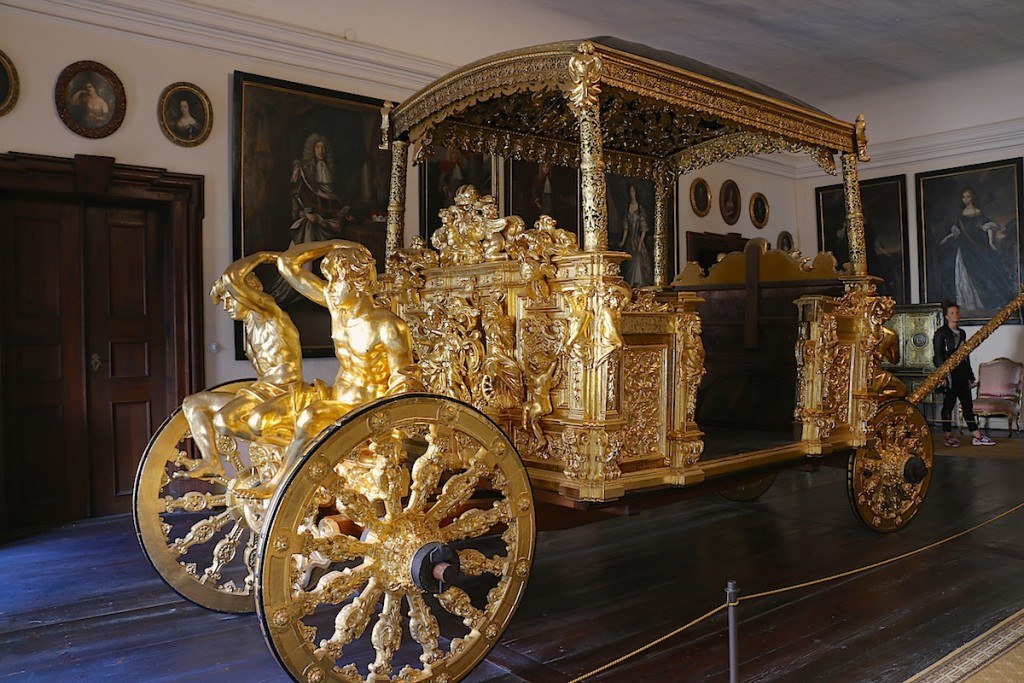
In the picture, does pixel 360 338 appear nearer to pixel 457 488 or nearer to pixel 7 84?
pixel 457 488

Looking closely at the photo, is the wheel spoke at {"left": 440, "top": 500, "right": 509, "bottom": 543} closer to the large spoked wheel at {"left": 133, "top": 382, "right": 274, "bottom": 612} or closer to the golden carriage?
the golden carriage

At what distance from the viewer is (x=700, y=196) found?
11398 mm

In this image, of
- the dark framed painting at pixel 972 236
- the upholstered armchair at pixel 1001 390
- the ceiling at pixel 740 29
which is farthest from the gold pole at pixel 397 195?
the dark framed painting at pixel 972 236

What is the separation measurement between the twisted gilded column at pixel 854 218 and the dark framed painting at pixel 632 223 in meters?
4.49

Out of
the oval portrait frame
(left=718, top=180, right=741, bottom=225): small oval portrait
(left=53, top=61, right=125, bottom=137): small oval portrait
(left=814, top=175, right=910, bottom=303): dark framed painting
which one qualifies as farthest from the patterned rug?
the oval portrait frame

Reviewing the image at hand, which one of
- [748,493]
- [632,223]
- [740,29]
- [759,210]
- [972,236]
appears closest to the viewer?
[748,493]

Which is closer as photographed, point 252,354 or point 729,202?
point 252,354

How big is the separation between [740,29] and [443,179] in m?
4.06

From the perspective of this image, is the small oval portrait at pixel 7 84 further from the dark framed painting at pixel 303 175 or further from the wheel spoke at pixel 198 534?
the wheel spoke at pixel 198 534

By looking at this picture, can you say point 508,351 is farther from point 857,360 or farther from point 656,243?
point 656,243

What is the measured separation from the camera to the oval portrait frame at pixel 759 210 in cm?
1241

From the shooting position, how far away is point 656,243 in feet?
21.6

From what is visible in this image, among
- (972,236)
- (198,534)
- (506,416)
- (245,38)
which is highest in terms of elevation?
(245,38)

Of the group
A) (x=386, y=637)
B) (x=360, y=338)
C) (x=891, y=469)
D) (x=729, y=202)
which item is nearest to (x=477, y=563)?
(x=386, y=637)
